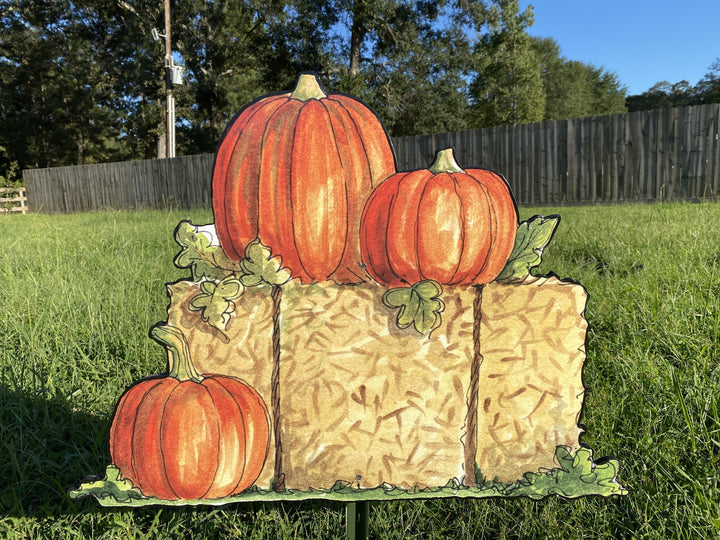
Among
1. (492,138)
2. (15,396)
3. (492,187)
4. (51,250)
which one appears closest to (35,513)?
(15,396)

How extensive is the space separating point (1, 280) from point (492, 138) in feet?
25.8

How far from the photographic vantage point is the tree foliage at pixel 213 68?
18625 millimetres

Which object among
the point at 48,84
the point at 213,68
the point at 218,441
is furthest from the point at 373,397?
the point at 48,84

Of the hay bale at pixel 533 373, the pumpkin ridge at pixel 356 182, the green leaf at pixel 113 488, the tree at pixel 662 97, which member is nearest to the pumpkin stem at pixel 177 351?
the green leaf at pixel 113 488

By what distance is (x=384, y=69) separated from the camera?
19062 millimetres

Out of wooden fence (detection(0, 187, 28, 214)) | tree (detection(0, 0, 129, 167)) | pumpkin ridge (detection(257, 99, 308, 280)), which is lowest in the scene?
pumpkin ridge (detection(257, 99, 308, 280))

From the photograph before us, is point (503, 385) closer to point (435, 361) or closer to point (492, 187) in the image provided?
point (435, 361)

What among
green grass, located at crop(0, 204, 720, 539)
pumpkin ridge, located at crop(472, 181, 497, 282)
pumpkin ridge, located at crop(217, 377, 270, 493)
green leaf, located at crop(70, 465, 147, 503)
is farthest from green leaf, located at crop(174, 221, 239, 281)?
green grass, located at crop(0, 204, 720, 539)

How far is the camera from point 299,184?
1095 millimetres

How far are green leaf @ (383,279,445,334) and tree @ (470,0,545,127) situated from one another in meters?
23.1

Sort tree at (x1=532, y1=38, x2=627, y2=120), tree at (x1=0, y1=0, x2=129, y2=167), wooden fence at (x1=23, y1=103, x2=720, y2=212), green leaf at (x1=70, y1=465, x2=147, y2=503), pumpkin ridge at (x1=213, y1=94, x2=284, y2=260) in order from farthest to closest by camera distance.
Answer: tree at (x1=532, y1=38, x2=627, y2=120)
tree at (x1=0, y1=0, x2=129, y2=167)
wooden fence at (x1=23, y1=103, x2=720, y2=212)
pumpkin ridge at (x1=213, y1=94, x2=284, y2=260)
green leaf at (x1=70, y1=465, x2=147, y2=503)

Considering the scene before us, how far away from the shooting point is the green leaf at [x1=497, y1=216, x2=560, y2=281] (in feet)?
3.57

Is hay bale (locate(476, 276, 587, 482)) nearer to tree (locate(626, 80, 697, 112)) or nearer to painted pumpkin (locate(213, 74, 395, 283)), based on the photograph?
painted pumpkin (locate(213, 74, 395, 283))

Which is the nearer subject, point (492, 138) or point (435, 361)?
point (435, 361)
